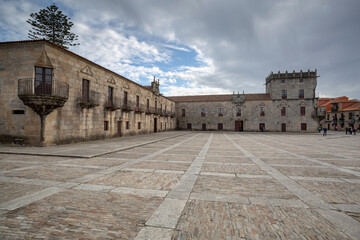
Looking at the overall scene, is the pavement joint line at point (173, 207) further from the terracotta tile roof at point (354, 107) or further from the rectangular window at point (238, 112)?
the terracotta tile roof at point (354, 107)

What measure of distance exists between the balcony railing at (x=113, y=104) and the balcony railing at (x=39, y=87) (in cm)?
517

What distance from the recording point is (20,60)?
11.2 meters

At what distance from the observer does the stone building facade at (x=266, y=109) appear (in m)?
33.9

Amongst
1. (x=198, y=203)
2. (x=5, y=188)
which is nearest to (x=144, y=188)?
(x=198, y=203)

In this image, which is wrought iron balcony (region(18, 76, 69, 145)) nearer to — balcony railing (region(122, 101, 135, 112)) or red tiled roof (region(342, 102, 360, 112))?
balcony railing (region(122, 101, 135, 112))

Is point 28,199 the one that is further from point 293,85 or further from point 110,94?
point 293,85

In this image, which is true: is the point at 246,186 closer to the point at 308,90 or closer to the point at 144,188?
the point at 144,188

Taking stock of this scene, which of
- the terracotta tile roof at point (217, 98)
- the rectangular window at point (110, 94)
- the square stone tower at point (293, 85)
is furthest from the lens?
the terracotta tile roof at point (217, 98)

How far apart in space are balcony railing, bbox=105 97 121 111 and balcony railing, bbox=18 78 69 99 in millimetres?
5173

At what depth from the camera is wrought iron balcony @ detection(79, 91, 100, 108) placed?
13843 millimetres

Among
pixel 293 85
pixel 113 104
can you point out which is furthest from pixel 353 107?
pixel 113 104

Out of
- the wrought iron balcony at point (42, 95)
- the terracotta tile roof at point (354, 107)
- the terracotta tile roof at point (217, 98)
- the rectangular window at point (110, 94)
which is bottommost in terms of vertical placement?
the wrought iron balcony at point (42, 95)

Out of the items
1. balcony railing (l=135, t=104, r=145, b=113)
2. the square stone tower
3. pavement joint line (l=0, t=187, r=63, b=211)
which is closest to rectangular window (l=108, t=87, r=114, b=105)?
balcony railing (l=135, t=104, r=145, b=113)

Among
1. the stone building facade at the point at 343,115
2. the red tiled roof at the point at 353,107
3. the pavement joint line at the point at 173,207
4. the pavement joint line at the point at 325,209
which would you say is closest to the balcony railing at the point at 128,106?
the pavement joint line at the point at 173,207
